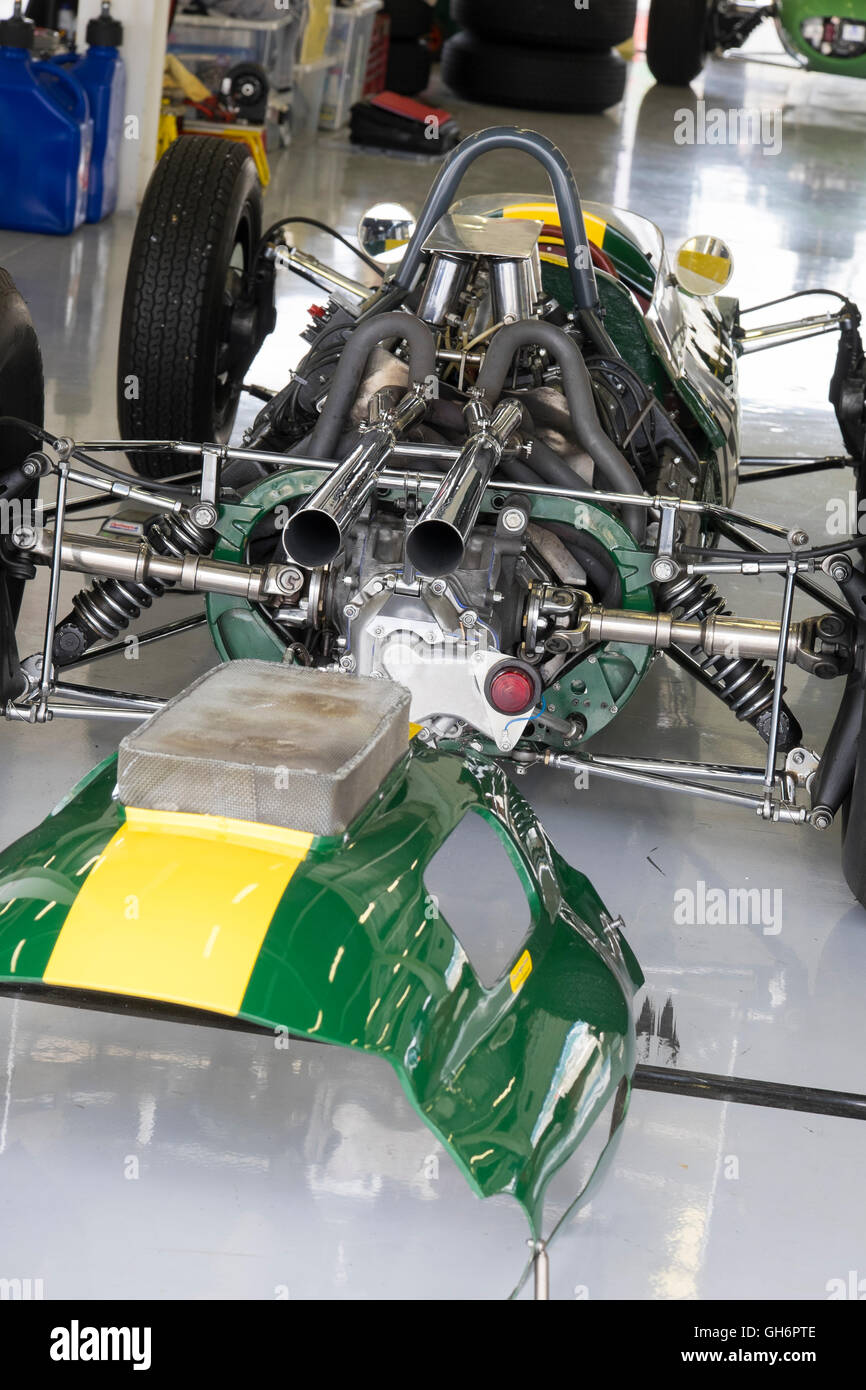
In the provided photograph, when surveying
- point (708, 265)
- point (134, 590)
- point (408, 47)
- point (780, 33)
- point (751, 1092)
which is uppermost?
point (780, 33)

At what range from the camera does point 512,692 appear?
9.36 feet

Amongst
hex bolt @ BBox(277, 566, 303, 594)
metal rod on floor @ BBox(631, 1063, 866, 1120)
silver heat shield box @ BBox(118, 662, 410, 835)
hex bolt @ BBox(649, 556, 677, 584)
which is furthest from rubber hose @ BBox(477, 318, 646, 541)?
metal rod on floor @ BBox(631, 1063, 866, 1120)

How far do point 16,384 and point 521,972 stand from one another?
189 centimetres

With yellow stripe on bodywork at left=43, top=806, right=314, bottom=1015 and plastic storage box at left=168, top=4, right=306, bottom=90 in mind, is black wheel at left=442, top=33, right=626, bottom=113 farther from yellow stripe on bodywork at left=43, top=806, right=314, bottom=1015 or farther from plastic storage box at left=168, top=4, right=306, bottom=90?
yellow stripe on bodywork at left=43, top=806, right=314, bottom=1015

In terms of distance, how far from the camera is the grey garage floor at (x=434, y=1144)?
212cm

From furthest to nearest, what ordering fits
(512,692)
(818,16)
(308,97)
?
(818,16) < (308,97) < (512,692)

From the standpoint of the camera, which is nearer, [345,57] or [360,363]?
[360,363]

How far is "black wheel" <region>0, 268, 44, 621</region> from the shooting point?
3322 millimetres

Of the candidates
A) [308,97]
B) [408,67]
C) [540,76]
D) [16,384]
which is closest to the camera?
[16,384]

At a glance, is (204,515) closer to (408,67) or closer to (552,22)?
(408,67)

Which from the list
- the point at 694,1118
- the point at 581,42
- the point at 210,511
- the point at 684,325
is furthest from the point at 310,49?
the point at 694,1118

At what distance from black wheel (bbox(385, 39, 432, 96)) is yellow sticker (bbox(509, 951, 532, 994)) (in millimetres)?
11911

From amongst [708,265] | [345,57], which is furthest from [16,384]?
[345,57]
